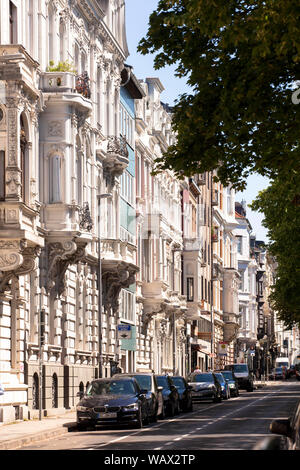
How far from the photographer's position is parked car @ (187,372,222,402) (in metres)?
53.5

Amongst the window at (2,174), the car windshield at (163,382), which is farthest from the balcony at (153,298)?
the window at (2,174)

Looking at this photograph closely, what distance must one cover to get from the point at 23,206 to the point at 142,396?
20.3ft

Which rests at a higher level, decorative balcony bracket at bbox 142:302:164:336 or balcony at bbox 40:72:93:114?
balcony at bbox 40:72:93:114

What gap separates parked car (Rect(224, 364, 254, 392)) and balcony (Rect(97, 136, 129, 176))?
99.2 feet

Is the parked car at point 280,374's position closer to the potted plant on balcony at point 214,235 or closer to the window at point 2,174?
the potted plant on balcony at point 214,235

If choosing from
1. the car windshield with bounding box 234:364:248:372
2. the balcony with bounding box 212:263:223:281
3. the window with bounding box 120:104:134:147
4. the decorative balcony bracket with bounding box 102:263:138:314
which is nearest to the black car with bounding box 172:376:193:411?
the decorative balcony bracket with bounding box 102:263:138:314

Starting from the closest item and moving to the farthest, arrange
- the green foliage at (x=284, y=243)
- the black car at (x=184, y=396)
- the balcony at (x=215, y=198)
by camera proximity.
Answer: the black car at (x=184, y=396), the green foliage at (x=284, y=243), the balcony at (x=215, y=198)

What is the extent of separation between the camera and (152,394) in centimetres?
3597

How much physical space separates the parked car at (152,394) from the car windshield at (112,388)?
171 cm

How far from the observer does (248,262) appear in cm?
13625

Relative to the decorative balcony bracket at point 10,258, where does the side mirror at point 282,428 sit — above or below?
below

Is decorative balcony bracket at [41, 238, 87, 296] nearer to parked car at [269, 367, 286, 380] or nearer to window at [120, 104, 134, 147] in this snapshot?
window at [120, 104, 134, 147]

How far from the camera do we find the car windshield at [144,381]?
1434 inches

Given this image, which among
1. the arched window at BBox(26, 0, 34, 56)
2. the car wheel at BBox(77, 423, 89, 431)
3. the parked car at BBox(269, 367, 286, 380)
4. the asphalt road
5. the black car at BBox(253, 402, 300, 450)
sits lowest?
the asphalt road
